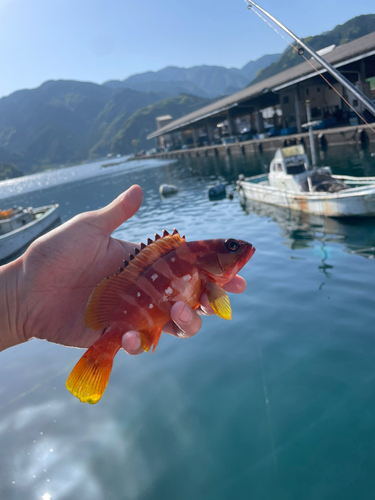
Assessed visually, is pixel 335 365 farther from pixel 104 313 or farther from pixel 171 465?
pixel 104 313

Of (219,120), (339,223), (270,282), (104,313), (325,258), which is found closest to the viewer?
(104,313)

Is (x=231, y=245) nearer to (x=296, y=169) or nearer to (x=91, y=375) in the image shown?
(x=91, y=375)

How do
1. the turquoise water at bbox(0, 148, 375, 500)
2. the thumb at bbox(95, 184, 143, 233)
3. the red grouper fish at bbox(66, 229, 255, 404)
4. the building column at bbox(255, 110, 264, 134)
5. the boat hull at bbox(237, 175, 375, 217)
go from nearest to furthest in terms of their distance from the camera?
the red grouper fish at bbox(66, 229, 255, 404)
the thumb at bbox(95, 184, 143, 233)
the turquoise water at bbox(0, 148, 375, 500)
the boat hull at bbox(237, 175, 375, 217)
the building column at bbox(255, 110, 264, 134)

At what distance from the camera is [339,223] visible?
606 inches

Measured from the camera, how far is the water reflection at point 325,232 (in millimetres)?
12578

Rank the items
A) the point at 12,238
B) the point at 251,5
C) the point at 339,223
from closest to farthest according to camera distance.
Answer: the point at 251,5, the point at 339,223, the point at 12,238

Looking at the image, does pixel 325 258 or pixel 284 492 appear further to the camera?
pixel 325 258

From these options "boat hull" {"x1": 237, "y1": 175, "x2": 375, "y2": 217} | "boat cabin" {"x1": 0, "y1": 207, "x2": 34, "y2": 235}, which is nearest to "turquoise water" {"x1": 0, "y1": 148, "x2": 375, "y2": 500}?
"boat hull" {"x1": 237, "y1": 175, "x2": 375, "y2": 217}

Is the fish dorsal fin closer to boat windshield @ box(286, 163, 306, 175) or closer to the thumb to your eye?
the thumb

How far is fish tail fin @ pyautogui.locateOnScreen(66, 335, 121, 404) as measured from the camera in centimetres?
251

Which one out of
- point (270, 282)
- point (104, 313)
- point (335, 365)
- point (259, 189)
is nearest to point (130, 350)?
point (104, 313)

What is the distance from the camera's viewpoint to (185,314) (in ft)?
10.00

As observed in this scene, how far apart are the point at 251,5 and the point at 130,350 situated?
10.7 metres

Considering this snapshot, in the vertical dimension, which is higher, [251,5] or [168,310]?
[251,5]
